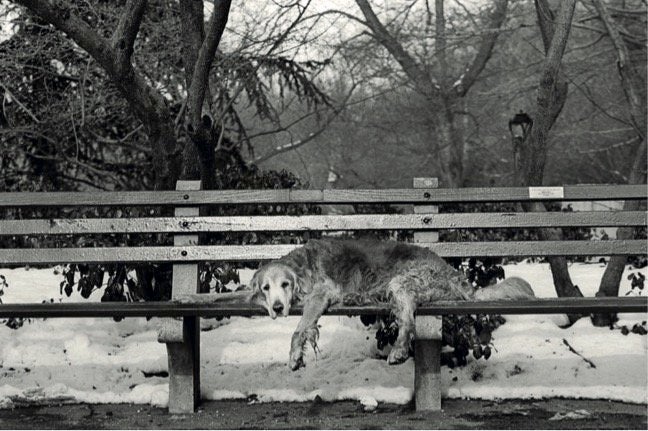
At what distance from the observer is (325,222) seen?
5.18 meters

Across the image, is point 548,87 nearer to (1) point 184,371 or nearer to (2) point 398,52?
(1) point 184,371

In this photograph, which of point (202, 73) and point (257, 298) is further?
point (202, 73)

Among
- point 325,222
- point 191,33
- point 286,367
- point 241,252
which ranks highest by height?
point 191,33

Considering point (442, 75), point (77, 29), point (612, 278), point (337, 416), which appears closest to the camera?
point (337, 416)

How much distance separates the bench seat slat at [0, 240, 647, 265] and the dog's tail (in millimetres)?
279

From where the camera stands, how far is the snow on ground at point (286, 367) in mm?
5199

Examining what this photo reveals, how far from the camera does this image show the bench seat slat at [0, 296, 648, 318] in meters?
4.26

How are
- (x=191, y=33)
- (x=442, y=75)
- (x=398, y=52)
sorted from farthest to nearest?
(x=442, y=75), (x=398, y=52), (x=191, y=33)

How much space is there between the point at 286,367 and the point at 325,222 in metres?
1.09

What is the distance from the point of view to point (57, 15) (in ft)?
19.1

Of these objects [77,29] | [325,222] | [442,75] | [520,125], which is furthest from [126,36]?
[442,75]

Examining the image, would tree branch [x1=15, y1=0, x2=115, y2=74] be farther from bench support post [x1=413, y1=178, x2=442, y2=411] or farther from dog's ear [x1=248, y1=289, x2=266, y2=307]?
bench support post [x1=413, y1=178, x2=442, y2=411]

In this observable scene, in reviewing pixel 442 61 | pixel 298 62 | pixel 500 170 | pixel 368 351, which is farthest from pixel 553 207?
pixel 500 170

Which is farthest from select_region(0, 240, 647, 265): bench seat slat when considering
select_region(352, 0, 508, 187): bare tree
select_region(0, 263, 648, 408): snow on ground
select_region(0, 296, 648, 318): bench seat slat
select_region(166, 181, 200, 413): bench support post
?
select_region(352, 0, 508, 187): bare tree
